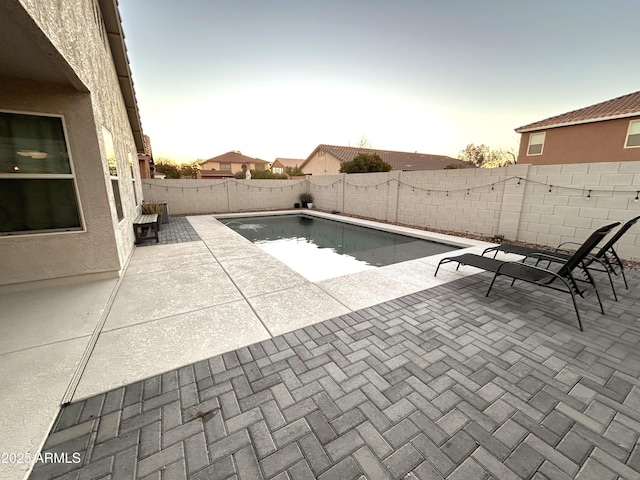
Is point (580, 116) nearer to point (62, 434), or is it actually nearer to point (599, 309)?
point (599, 309)

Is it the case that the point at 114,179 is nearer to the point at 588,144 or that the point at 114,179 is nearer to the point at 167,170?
the point at 588,144

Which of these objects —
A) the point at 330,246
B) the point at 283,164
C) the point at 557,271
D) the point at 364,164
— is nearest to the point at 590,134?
the point at 364,164

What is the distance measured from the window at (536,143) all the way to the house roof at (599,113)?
57 centimetres

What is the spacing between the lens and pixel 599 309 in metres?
3.18

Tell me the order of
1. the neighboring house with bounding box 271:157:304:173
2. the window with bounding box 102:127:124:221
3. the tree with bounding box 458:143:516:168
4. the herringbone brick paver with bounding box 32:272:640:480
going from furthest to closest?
the neighboring house with bounding box 271:157:304:173
the tree with bounding box 458:143:516:168
the window with bounding box 102:127:124:221
the herringbone brick paver with bounding box 32:272:640:480

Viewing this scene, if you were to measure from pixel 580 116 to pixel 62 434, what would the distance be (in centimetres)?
2120

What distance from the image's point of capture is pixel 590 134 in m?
13.5

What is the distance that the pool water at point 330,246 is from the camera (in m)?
5.44

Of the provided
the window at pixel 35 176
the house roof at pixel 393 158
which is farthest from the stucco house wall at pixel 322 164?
the window at pixel 35 176

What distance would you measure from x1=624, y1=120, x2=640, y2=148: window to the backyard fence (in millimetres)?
11927

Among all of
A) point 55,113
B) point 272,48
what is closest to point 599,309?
point 55,113

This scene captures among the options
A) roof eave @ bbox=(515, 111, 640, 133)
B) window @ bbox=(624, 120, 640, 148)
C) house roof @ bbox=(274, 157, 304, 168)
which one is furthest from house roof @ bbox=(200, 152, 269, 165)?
window @ bbox=(624, 120, 640, 148)

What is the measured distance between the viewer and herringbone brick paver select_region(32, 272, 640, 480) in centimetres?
137

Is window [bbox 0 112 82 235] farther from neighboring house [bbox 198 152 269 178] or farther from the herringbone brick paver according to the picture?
neighboring house [bbox 198 152 269 178]
